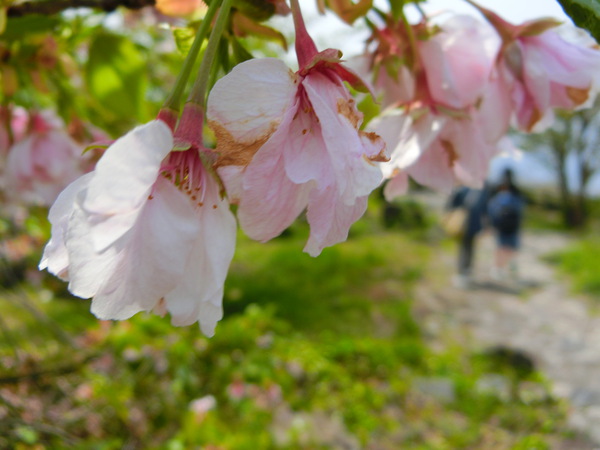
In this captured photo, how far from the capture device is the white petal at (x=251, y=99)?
8.6 inches

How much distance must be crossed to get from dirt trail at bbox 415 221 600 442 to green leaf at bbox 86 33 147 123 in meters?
2.49

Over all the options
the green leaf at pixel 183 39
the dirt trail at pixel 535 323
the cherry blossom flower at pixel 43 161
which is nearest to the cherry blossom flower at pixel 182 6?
the green leaf at pixel 183 39

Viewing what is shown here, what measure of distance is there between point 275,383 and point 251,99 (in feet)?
7.93

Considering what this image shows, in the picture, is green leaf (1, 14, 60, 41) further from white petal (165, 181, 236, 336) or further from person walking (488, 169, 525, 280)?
person walking (488, 169, 525, 280)

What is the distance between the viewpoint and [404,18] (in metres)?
0.37

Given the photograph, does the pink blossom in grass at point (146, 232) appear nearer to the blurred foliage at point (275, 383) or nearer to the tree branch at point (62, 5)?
the tree branch at point (62, 5)

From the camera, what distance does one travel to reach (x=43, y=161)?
0.62 metres

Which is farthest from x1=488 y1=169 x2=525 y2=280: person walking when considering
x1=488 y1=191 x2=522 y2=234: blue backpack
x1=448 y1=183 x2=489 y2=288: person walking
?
x1=448 y1=183 x2=489 y2=288: person walking

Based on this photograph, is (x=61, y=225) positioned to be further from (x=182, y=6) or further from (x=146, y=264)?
(x=182, y=6)

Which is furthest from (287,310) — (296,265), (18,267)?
(18,267)

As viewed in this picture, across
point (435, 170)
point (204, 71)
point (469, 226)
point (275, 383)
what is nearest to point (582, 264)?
point (469, 226)

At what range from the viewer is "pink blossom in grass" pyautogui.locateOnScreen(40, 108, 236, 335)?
0.19 meters

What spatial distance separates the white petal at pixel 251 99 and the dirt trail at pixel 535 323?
260 centimetres

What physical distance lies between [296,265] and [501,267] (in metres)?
1.87
